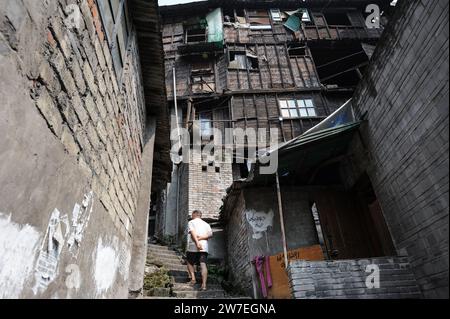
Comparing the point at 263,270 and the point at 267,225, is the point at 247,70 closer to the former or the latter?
the point at 267,225

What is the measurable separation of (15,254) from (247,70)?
1329 centimetres

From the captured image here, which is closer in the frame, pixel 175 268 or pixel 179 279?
pixel 179 279

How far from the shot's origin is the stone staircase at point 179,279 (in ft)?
18.4

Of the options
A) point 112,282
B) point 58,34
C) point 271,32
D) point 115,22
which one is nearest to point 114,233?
point 112,282

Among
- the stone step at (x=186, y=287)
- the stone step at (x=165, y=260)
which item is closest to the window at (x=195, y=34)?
the stone step at (x=165, y=260)

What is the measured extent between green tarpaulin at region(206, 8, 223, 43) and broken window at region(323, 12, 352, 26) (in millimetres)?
6260

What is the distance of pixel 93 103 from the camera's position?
2.41m

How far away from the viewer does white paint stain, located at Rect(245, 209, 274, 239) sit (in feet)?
21.7

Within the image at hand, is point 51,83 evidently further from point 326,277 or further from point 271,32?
point 271,32

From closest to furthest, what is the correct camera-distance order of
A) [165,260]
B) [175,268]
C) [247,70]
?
1. [175,268]
2. [165,260]
3. [247,70]

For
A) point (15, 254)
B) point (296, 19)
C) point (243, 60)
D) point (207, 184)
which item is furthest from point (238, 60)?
point (15, 254)

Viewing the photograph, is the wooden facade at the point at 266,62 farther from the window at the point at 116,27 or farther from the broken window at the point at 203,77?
the window at the point at 116,27

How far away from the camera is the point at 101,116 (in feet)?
8.62

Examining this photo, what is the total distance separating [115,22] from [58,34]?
1.49 meters
